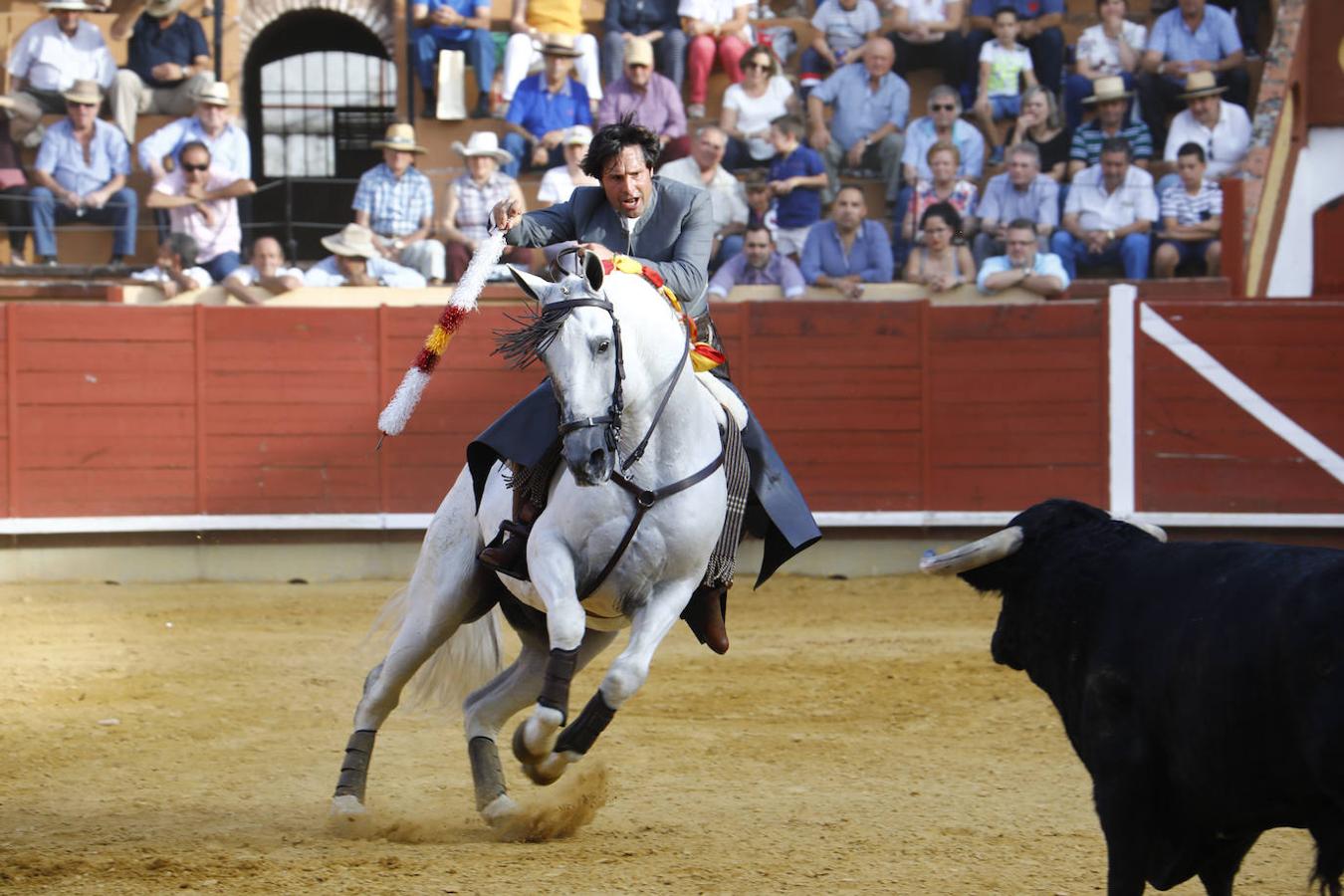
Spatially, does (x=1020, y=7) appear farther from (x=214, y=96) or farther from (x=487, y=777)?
(x=487, y=777)

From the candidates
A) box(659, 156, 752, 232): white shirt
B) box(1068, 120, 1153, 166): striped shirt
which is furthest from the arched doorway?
box(1068, 120, 1153, 166): striped shirt

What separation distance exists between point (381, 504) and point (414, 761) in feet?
16.3

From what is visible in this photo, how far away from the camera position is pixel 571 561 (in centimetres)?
468

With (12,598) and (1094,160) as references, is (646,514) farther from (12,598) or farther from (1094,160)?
(1094,160)

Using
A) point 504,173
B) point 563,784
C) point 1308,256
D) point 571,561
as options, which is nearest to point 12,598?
point 504,173

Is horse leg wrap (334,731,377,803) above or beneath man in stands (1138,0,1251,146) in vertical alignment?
beneath

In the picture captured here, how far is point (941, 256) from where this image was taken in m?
11.5

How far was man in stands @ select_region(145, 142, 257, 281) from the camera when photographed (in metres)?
11.8

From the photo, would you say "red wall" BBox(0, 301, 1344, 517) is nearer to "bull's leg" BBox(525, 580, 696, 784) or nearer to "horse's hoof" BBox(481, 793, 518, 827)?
"horse's hoof" BBox(481, 793, 518, 827)

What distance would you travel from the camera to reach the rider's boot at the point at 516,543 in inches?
192

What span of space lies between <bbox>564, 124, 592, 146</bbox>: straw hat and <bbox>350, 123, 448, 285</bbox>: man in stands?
3.33 ft

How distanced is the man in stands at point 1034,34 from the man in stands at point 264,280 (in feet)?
16.8

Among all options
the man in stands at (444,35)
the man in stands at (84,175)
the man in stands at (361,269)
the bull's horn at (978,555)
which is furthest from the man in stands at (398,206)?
the bull's horn at (978,555)

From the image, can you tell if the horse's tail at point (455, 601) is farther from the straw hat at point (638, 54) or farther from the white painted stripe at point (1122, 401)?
the straw hat at point (638, 54)
